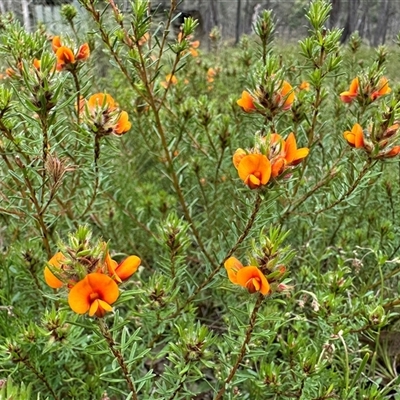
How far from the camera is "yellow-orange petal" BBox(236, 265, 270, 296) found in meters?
0.97

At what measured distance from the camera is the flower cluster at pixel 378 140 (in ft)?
4.44

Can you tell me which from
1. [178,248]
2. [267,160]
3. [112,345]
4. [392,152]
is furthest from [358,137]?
[112,345]

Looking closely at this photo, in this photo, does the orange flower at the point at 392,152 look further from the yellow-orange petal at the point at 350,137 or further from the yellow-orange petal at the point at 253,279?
the yellow-orange petal at the point at 253,279

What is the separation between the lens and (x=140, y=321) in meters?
1.75

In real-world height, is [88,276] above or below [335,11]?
above

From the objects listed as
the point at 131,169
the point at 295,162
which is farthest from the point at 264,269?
the point at 131,169

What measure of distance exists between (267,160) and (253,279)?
0.91 feet

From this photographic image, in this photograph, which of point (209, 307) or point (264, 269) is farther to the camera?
point (209, 307)

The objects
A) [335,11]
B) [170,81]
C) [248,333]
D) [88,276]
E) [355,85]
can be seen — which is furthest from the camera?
[335,11]

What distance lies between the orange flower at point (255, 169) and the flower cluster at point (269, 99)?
34 centimetres

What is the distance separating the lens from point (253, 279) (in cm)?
98

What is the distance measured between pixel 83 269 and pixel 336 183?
114 centimetres

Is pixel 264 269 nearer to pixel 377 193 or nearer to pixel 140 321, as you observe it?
pixel 140 321

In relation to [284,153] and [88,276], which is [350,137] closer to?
[284,153]
